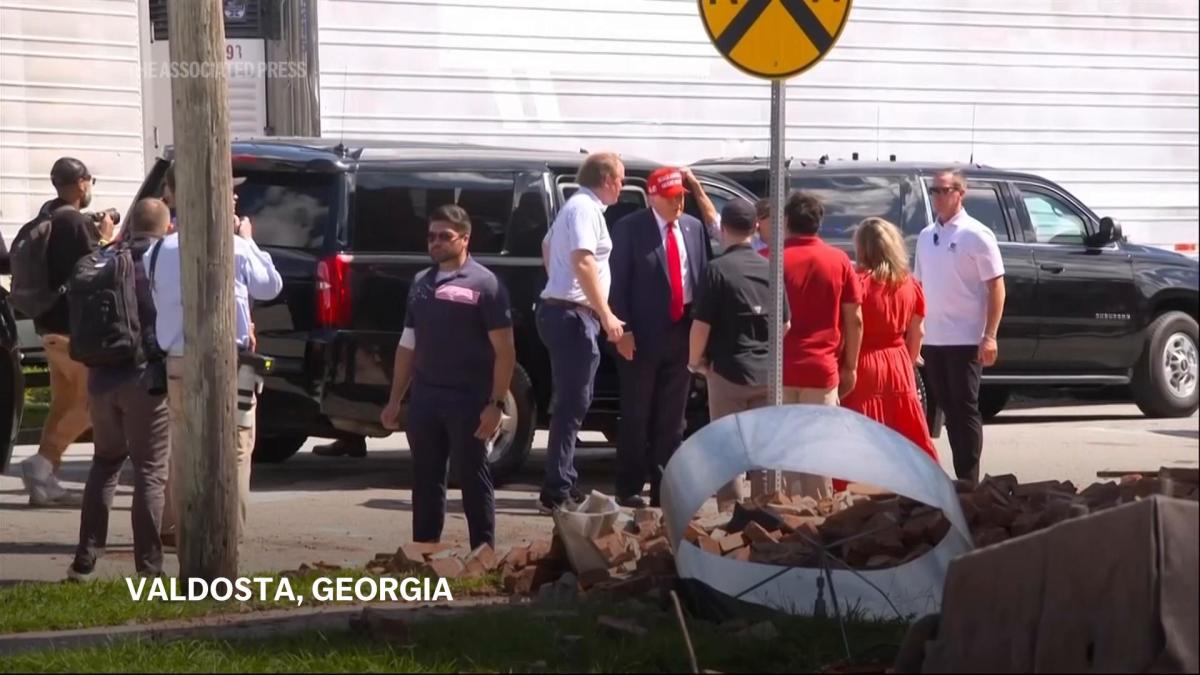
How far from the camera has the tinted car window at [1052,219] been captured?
14.0m

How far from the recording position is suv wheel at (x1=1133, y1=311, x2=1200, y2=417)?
14.7 meters

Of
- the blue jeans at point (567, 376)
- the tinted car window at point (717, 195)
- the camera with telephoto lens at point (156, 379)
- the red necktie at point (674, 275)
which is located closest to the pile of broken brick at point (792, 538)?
the camera with telephoto lens at point (156, 379)

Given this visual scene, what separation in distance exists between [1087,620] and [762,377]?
497 cm

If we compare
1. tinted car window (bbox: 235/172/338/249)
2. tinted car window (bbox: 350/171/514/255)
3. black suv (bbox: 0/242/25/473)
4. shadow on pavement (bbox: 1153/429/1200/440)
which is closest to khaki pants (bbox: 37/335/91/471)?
black suv (bbox: 0/242/25/473)

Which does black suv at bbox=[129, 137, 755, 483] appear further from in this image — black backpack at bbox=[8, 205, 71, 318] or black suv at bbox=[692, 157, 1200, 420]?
black suv at bbox=[692, 157, 1200, 420]

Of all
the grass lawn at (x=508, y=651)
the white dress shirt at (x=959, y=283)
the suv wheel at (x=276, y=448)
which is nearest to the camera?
the grass lawn at (x=508, y=651)

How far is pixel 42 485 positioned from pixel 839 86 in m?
7.68

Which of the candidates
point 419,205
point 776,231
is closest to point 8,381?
point 419,205

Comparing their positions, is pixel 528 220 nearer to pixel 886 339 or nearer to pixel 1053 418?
pixel 886 339

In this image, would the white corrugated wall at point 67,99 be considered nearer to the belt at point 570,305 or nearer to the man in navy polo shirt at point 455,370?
the belt at point 570,305

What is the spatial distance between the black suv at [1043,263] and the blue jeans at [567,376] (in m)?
3.49

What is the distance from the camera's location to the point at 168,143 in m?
15.1

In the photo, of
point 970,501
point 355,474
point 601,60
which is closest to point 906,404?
point 970,501

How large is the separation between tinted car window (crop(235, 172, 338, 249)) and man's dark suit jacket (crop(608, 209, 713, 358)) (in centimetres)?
169
